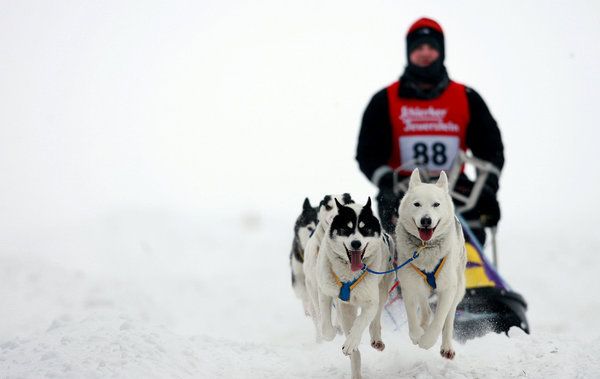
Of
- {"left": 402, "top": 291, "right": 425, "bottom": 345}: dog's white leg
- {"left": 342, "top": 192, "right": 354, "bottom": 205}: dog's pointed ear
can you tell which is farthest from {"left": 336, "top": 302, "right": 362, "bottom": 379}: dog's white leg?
{"left": 342, "top": 192, "right": 354, "bottom": 205}: dog's pointed ear

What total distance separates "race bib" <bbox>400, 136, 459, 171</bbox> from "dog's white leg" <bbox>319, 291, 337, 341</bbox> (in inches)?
82.2

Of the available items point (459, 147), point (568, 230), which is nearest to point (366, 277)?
point (459, 147)

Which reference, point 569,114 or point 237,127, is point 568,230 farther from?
point 237,127

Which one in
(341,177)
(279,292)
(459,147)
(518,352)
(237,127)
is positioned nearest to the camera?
(518,352)

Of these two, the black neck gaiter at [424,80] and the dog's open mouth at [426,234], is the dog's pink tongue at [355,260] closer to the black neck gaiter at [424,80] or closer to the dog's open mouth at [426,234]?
the dog's open mouth at [426,234]

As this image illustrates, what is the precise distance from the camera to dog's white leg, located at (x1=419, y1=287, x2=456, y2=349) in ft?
13.6

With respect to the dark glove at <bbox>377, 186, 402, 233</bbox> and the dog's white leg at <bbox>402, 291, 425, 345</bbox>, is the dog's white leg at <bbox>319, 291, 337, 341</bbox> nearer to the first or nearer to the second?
the dog's white leg at <bbox>402, 291, 425, 345</bbox>

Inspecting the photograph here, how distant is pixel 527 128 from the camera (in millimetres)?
41219

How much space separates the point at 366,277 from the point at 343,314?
431 mm

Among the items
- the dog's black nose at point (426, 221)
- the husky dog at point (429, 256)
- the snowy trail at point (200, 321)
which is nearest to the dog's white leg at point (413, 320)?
the husky dog at point (429, 256)

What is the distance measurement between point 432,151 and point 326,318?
2373 millimetres

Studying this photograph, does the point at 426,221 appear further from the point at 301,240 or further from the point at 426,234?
the point at 301,240

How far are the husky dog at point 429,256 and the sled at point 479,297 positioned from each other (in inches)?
36.1

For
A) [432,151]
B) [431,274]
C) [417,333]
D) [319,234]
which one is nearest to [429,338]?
[417,333]
